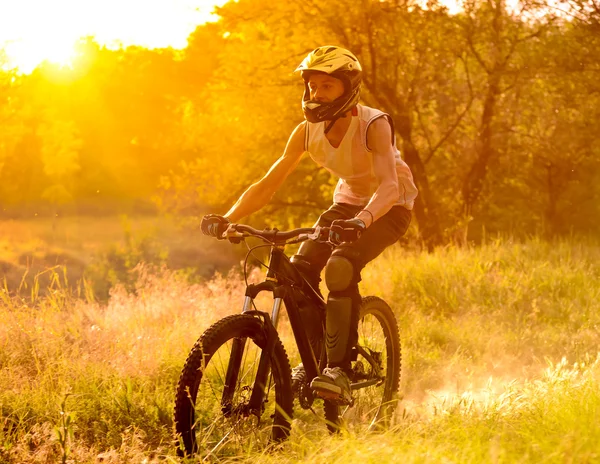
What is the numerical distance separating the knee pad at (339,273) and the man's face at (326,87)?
915mm

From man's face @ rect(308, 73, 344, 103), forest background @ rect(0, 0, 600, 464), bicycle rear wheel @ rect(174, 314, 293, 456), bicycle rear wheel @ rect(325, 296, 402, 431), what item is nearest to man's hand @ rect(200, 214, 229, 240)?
bicycle rear wheel @ rect(174, 314, 293, 456)

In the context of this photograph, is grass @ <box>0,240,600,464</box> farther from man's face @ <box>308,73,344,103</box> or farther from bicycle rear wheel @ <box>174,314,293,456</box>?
man's face @ <box>308,73,344,103</box>

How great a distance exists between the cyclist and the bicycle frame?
132 mm

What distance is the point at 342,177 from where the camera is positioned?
17.7 ft

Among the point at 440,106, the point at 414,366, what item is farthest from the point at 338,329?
the point at 440,106

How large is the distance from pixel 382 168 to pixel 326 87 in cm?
56

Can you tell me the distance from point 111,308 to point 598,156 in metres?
13.7

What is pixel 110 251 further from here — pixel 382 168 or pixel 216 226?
pixel 216 226

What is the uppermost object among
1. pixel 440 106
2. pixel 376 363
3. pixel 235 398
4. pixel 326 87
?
pixel 440 106

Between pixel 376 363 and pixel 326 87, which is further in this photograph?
pixel 376 363

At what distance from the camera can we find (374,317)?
6.13 m

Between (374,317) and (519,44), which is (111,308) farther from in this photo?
(519,44)

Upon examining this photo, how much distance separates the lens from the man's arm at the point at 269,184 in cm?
509

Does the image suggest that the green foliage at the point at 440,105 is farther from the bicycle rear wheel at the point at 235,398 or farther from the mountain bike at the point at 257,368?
the bicycle rear wheel at the point at 235,398
